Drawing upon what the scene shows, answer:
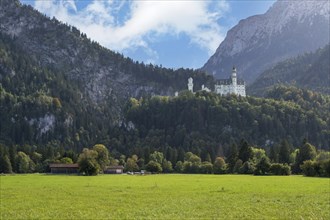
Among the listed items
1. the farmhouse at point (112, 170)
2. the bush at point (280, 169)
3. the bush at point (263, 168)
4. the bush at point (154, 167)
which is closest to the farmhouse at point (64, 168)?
the farmhouse at point (112, 170)

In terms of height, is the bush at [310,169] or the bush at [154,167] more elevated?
the bush at [154,167]

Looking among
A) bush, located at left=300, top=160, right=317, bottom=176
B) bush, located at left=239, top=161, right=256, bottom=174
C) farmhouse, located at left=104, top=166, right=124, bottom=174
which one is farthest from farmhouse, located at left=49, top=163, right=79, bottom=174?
bush, located at left=300, top=160, right=317, bottom=176

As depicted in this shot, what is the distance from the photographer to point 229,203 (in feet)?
161

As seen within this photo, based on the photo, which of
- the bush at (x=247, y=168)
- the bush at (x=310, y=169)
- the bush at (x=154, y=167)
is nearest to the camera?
the bush at (x=310, y=169)

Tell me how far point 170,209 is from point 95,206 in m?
7.79

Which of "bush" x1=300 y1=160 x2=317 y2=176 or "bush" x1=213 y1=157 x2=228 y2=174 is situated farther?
"bush" x1=213 y1=157 x2=228 y2=174

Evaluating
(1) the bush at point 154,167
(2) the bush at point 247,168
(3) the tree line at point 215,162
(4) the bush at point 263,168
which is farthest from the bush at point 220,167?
(4) the bush at point 263,168

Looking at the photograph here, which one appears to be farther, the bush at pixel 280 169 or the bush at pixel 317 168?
the bush at pixel 280 169

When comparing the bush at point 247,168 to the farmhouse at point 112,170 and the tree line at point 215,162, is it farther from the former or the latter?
the farmhouse at point 112,170

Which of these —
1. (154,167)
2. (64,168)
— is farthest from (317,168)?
(64,168)

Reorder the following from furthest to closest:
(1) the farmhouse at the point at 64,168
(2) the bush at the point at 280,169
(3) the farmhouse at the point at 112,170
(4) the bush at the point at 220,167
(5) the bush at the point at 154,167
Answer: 1. (5) the bush at the point at 154,167
2. (3) the farmhouse at the point at 112,170
3. (4) the bush at the point at 220,167
4. (1) the farmhouse at the point at 64,168
5. (2) the bush at the point at 280,169

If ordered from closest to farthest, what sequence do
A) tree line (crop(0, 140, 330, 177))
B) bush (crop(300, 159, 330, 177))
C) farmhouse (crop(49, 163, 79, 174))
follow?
bush (crop(300, 159, 330, 177))
tree line (crop(0, 140, 330, 177))
farmhouse (crop(49, 163, 79, 174))

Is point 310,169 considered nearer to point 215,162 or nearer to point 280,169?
point 280,169

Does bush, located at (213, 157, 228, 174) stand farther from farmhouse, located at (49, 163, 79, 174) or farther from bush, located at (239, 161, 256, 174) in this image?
farmhouse, located at (49, 163, 79, 174)
